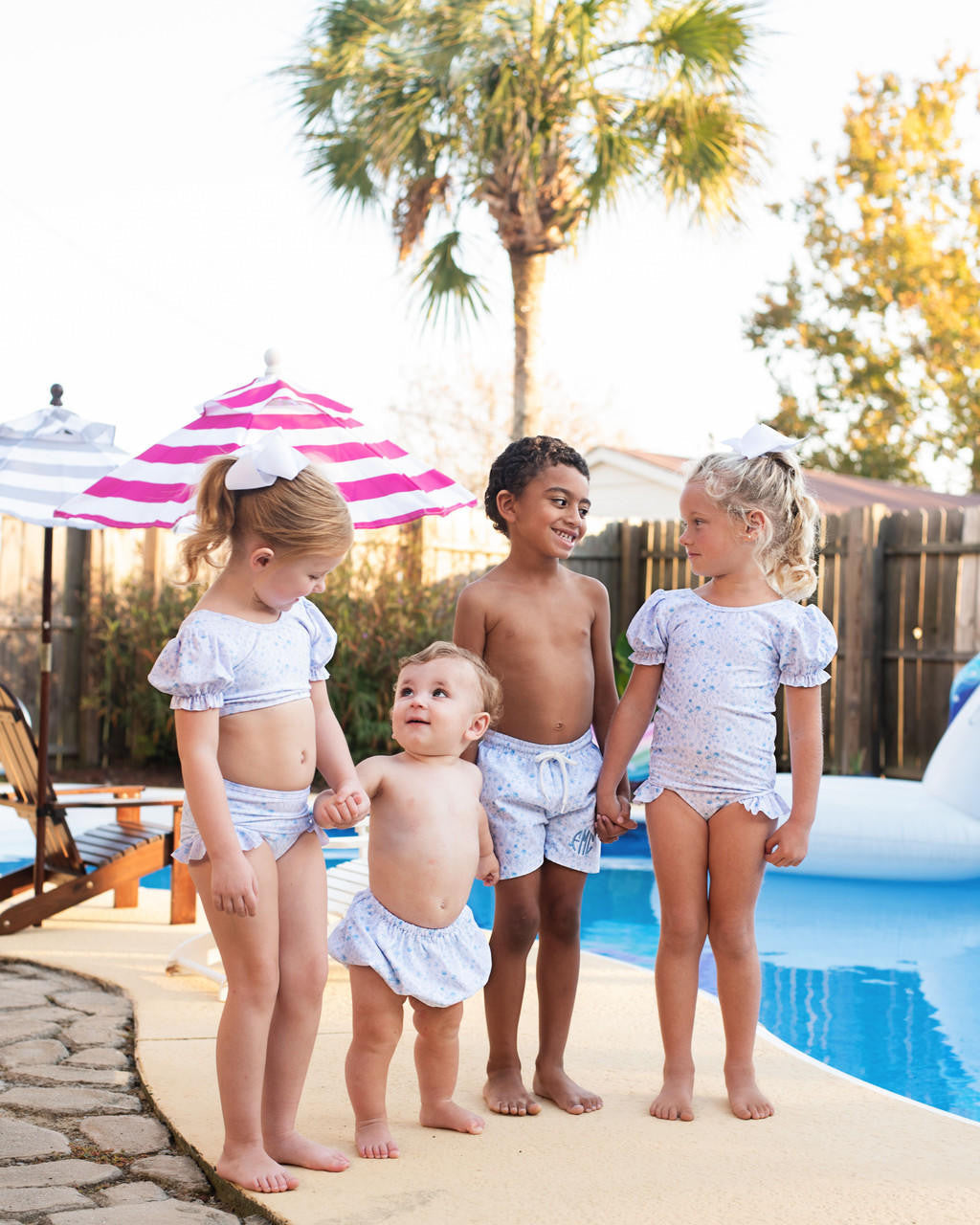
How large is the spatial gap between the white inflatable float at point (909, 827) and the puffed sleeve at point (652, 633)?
3765mm

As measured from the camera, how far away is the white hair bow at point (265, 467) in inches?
98.0

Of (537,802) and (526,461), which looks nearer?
(537,802)

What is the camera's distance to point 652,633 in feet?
10.2

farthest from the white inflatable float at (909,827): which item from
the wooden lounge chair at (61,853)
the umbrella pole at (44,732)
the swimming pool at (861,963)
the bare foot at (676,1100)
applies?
the bare foot at (676,1100)

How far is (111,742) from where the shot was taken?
10016 mm

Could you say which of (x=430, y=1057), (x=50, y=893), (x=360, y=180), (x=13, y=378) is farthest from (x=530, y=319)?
(x=13, y=378)

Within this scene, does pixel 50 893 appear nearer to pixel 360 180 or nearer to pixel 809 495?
pixel 809 495

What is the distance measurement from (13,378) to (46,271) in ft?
7.74

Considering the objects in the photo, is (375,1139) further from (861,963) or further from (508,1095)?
(861,963)

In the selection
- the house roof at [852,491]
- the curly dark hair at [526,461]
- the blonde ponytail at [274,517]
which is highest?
the house roof at [852,491]

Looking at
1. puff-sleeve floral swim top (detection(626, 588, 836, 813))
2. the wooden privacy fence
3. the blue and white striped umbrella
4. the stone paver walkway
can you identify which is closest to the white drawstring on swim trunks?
puff-sleeve floral swim top (detection(626, 588, 836, 813))

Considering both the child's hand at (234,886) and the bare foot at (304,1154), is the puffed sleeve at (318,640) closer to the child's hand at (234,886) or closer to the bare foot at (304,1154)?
the child's hand at (234,886)

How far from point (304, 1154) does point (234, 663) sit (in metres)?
1.00

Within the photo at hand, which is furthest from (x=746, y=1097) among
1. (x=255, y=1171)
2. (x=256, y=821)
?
(x=256, y=821)
